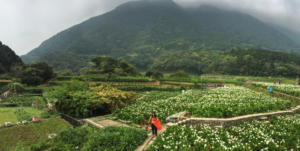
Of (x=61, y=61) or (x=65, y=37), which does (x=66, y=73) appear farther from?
(x=65, y=37)

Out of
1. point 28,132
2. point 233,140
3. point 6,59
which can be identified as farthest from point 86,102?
point 6,59

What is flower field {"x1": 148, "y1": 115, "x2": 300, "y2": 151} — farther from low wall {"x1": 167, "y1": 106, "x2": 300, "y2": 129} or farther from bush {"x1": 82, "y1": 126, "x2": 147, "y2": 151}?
bush {"x1": 82, "y1": 126, "x2": 147, "y2": 151}

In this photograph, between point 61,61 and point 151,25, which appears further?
point 151,25

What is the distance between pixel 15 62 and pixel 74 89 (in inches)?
1951

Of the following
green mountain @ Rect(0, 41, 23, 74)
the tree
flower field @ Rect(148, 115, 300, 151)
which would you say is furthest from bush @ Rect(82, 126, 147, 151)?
green mountain @ Rect(0, 41, 23, 74)

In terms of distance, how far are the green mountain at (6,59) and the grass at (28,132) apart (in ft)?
150

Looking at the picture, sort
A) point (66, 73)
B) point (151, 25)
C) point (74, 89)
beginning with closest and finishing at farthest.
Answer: point (74, 89), point (66, 73), point (151, 25)

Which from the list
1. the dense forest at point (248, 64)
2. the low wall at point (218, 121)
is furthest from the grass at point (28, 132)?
the dense forest at point (248, 64)

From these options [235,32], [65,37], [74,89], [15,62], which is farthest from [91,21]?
[74,89]

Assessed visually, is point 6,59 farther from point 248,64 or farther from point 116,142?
point 248,64

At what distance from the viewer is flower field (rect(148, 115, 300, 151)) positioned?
200 inches

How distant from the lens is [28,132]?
337 inches

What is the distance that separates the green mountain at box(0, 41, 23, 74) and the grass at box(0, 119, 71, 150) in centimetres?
4572

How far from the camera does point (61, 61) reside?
8562 centimetres
